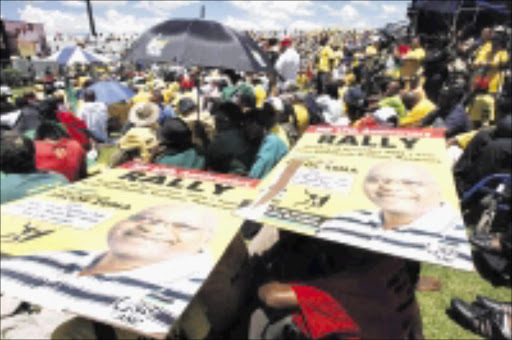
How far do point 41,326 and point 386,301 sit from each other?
9.40ft

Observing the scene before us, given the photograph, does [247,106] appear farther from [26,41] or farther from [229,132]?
[26,41]

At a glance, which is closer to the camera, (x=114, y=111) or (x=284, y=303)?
(x=284, y=303)

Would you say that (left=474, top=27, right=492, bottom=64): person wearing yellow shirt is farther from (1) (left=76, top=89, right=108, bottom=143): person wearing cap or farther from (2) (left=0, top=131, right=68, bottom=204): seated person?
(2) (left=0, top=131, right=68, bottom=204): seated person

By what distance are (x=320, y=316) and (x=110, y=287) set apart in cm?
107

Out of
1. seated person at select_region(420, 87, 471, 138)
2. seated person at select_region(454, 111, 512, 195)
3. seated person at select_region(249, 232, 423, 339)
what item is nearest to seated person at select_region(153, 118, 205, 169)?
seated person at select_region(249, 232, 423, 339)

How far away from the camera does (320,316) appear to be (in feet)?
5.99

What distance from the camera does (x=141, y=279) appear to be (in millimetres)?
1174

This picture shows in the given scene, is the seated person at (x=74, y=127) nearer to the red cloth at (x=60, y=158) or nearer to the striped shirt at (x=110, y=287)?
the red cloth at (x=60, y=158)

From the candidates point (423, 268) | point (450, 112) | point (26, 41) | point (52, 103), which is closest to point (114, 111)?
point (52, 103)

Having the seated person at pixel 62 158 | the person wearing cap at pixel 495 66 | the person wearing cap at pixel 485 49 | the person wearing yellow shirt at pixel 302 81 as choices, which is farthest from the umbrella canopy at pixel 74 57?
the person wearing cap at pixel 495 66

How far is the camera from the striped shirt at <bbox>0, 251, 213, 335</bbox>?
1.07 metres

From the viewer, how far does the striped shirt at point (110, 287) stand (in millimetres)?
1067

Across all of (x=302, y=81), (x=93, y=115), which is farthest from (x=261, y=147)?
(x=302, y=81)

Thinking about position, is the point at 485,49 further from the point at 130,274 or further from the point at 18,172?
the point at 130,274
